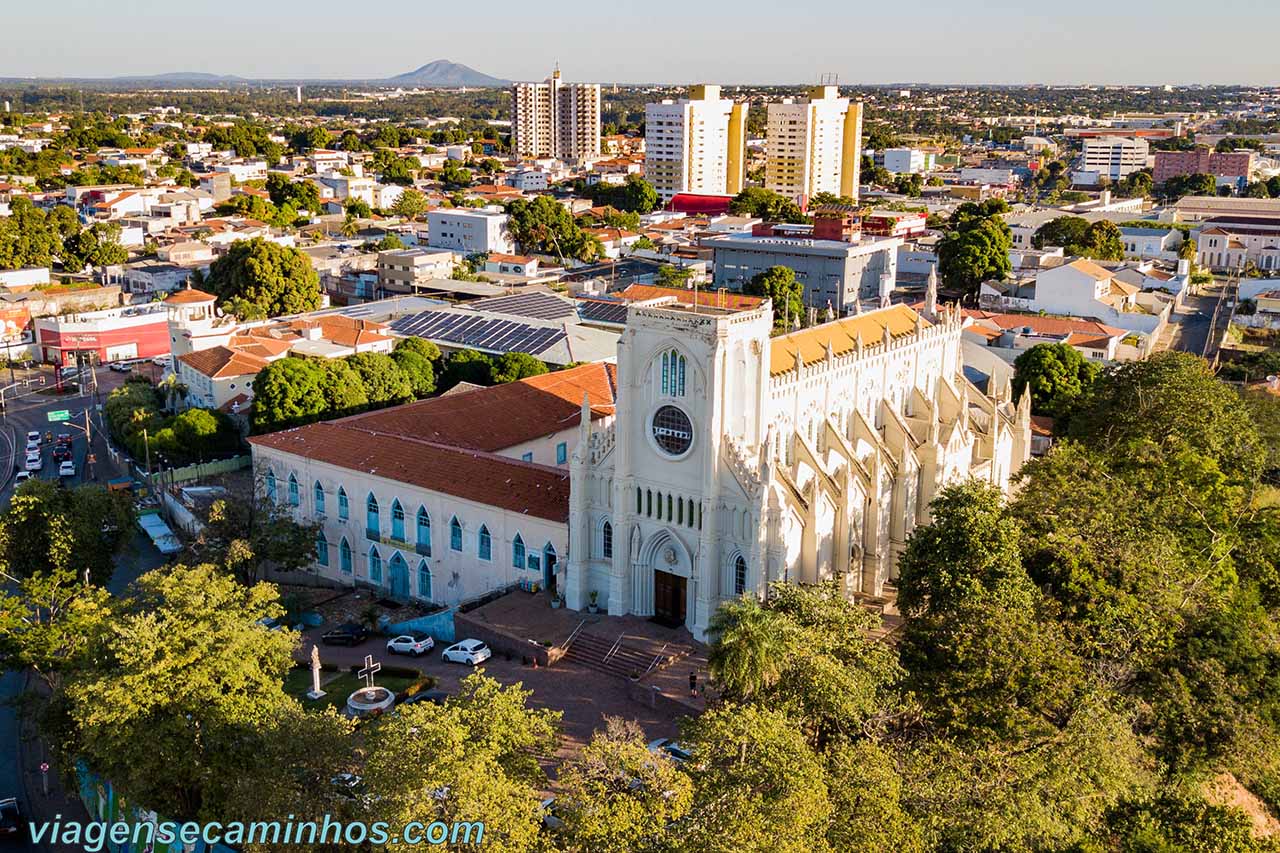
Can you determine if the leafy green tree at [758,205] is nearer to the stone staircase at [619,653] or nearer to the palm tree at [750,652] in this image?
the stone staircase at [619,653]

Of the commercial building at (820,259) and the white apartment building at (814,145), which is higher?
the white apartment building at (814,145)

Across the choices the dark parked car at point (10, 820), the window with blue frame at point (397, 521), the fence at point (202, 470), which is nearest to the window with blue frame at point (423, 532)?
the window with blue frame at point (397, 521)

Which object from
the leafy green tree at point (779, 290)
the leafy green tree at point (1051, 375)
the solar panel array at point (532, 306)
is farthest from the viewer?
the leafy green tree at point (779, 290)

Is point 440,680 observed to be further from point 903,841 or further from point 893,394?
point 893,394

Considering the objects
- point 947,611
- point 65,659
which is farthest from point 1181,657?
point 65,659

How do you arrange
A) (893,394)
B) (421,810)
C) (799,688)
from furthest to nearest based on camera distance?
(893,394) < (799,688) < (421,810)

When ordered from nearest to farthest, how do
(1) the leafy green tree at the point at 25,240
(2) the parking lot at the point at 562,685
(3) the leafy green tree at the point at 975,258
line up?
(2) the parking lot at the point at 562,685, (3) the leafy green tree at the point at 975,258, (1) the leafy green tree at the point at 25,240

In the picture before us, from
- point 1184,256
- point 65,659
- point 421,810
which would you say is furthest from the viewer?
point 1184,256
